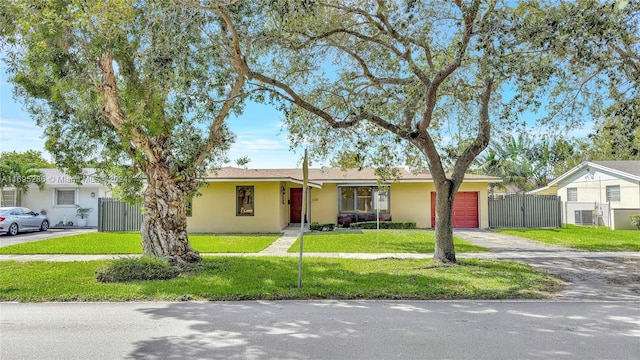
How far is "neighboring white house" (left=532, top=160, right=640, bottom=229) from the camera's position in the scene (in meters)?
21.9

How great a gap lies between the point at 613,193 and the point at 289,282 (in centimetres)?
2380

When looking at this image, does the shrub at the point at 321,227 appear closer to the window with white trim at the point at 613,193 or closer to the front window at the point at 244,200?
the front window at the point at 244,200

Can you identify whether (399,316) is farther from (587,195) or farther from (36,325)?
(587,195)

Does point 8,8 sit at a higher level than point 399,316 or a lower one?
higher

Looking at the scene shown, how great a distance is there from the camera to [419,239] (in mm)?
16234

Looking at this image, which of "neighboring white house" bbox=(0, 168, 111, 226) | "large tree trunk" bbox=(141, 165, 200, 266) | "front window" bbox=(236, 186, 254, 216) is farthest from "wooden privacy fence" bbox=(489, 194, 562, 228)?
"neighboring white house" bbox=(0, 168, 111, 226)

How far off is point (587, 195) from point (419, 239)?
1621cm

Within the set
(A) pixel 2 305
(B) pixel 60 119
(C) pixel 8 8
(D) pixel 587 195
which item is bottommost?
(A) pixel 2 305

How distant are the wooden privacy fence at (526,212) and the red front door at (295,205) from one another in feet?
35.2

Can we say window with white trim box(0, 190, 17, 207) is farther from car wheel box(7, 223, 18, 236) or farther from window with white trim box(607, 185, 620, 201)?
window with white trim box(607, 185, 620, 201)

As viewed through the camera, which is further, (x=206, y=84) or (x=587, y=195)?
(x=587, y=195)

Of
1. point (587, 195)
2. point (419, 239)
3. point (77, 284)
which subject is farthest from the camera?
point (587, 195)

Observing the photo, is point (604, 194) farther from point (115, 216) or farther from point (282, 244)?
point (115, 216)

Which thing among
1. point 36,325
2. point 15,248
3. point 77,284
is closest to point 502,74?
point 36,325
